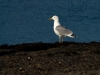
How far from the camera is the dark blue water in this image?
3080 cm

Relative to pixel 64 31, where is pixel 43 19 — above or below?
below

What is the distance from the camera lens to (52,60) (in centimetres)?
1071

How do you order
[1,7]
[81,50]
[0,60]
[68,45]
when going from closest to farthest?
[0,60]
[81,50]
[68,45]
[1,7]

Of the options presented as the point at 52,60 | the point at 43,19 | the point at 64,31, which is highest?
the point at 64,31

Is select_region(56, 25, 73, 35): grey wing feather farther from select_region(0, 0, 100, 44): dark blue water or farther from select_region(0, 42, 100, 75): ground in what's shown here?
select_region(0, 0, 100, 44): dark blue water

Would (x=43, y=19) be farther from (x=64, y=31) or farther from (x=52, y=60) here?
(x=52, y=60)

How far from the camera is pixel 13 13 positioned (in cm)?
4222

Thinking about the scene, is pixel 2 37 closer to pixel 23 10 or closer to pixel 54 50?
pixel 23 10

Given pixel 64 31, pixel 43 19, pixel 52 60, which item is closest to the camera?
pixel 52 60

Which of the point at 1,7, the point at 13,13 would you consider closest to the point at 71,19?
the point at 13,13

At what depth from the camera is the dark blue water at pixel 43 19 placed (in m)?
30.8

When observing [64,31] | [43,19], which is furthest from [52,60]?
[43,19]

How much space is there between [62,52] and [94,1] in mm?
38175

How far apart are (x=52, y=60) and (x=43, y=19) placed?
2795 cm
